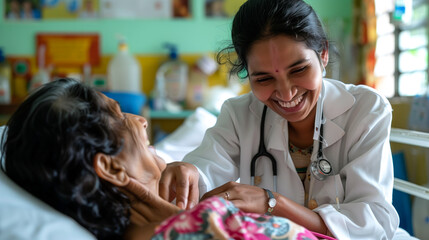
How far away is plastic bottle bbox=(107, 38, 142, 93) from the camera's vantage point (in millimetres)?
3736

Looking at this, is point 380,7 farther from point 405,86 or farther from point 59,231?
point 59,231

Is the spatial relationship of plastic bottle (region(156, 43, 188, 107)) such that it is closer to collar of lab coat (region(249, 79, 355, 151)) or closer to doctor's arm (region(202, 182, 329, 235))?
collar of lab coat (region(249, 79, 355, 151))

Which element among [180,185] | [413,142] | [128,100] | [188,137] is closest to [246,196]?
[180,185]

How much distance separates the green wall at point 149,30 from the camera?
3.87 meters

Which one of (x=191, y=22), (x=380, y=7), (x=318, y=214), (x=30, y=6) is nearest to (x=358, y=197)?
(x=318, y=214)

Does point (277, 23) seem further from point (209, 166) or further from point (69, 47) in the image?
point (69, 47)

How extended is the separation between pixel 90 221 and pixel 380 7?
10.3 feet

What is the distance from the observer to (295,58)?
131 centimetres

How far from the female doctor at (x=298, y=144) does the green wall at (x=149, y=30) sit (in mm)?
2384

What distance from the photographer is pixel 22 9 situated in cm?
385

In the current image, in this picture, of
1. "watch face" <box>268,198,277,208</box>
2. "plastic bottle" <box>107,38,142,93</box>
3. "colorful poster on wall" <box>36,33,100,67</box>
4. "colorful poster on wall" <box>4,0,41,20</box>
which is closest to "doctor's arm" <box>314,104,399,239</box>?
"watch face" <box>268,198,277,208</box>

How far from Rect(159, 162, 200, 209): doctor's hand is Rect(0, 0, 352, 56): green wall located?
2647 mm

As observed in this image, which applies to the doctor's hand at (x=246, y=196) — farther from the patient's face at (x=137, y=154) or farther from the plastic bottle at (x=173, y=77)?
the plastic bottle at (x=173, y=77)

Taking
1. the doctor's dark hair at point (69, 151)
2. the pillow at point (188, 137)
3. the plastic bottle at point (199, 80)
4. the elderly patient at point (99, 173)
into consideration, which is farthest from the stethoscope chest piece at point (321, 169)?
the plastic bottle at point (199, 80)
